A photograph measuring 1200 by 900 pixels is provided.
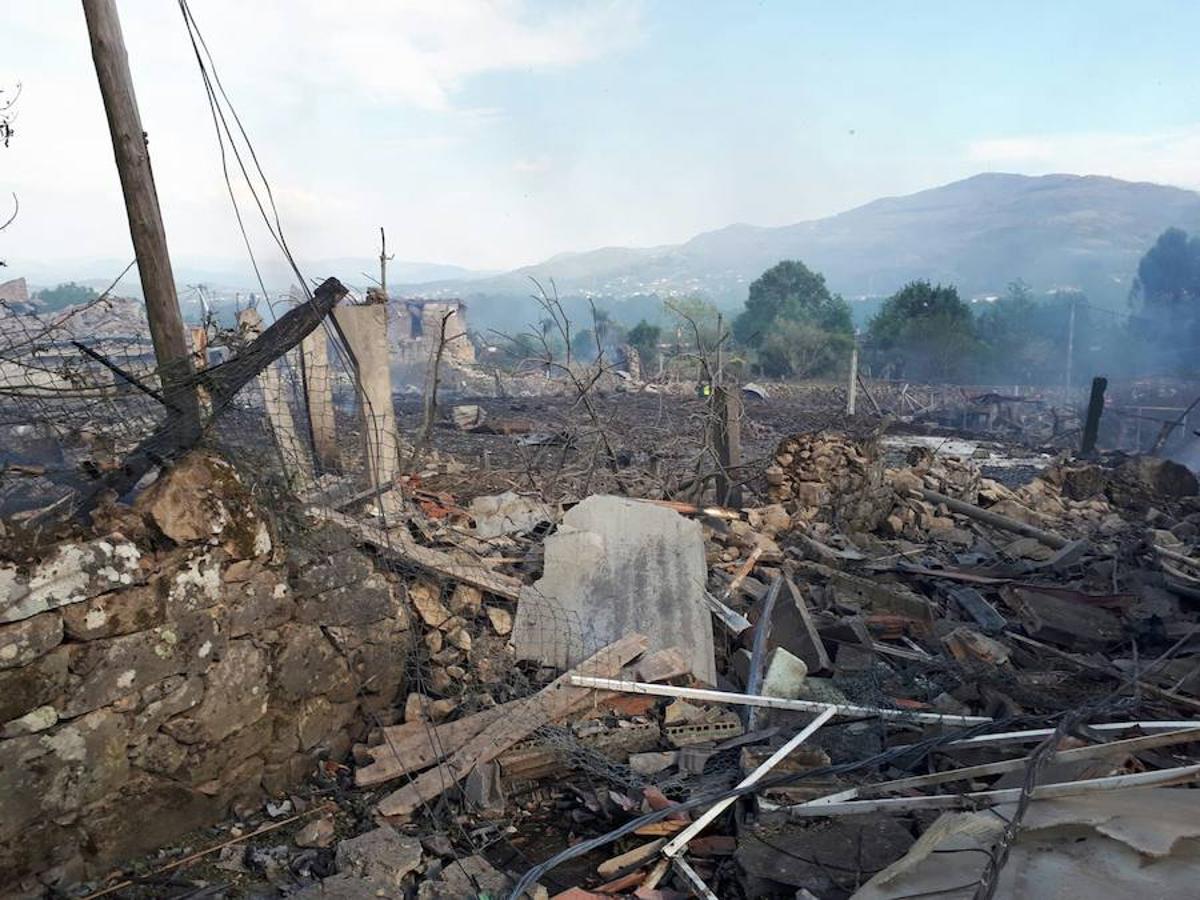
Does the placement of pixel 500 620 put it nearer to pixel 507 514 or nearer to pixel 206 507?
pixel 507 514

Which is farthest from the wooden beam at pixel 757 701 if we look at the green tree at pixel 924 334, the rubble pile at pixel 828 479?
the green tree at pixel 924 334

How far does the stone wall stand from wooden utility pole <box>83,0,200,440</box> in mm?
1079

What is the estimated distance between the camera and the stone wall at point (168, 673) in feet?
10.2

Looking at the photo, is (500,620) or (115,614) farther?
(500,620)

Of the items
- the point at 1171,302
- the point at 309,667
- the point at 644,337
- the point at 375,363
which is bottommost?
the point at 309,667

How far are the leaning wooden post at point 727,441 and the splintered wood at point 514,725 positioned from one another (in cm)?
434

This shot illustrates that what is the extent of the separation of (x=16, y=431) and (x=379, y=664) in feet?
6.87

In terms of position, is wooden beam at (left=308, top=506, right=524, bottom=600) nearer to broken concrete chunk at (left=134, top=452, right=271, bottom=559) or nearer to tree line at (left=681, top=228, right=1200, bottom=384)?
broken concrete chunk at (left=134, top=452, right=271, bottom=559)

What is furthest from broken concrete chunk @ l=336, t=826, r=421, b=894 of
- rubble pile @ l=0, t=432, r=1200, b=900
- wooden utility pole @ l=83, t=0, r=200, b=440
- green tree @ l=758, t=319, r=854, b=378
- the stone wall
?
green tree @ l=758, t=319, r=854, b=378

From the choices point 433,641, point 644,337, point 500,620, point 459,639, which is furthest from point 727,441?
point 644,337

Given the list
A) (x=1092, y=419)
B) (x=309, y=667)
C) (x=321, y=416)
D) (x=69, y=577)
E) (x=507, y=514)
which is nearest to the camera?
(x=69, y=577)

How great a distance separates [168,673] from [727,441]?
659cm

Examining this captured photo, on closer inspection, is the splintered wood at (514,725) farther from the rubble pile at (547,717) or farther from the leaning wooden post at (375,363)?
the leaning wooden post at (375,363)

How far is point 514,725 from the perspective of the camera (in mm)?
4301
